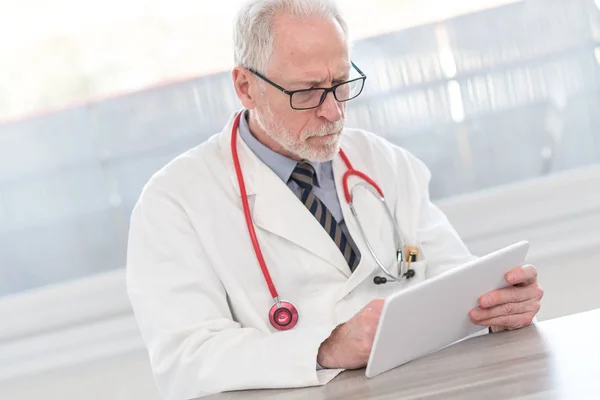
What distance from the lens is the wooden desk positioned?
4.03 ft

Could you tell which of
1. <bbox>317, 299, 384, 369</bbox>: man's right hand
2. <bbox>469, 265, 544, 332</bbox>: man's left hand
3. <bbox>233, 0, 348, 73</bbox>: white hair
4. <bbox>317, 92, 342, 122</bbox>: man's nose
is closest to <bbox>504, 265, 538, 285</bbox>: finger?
<bbox>469, 265, 544, 332</bbox>: man's left hand

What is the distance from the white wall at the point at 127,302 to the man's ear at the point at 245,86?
871mm

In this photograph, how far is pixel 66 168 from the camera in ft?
8.94

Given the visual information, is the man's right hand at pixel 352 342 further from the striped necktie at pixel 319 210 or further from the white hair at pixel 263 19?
the white hair at pixel 263 19

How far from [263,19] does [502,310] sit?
0.83 m

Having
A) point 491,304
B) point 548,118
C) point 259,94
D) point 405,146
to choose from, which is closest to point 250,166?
point 259,94

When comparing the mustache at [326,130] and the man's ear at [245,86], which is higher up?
the man's ear at [245,86]

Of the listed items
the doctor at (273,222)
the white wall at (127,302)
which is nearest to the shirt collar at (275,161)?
the doctor at (273,222)

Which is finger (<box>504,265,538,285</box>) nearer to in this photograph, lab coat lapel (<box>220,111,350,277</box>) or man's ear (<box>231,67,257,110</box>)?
lab coat lapel (<box>220,111,350,277</box>)

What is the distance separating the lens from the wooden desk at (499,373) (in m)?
1.23

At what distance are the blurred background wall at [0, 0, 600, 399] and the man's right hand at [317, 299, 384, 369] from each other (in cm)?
118

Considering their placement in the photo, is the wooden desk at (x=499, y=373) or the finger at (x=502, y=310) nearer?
the wooden desk at (x=499, y=373)

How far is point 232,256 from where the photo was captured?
6.35 feet

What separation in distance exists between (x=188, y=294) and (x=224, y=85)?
3.46ft
